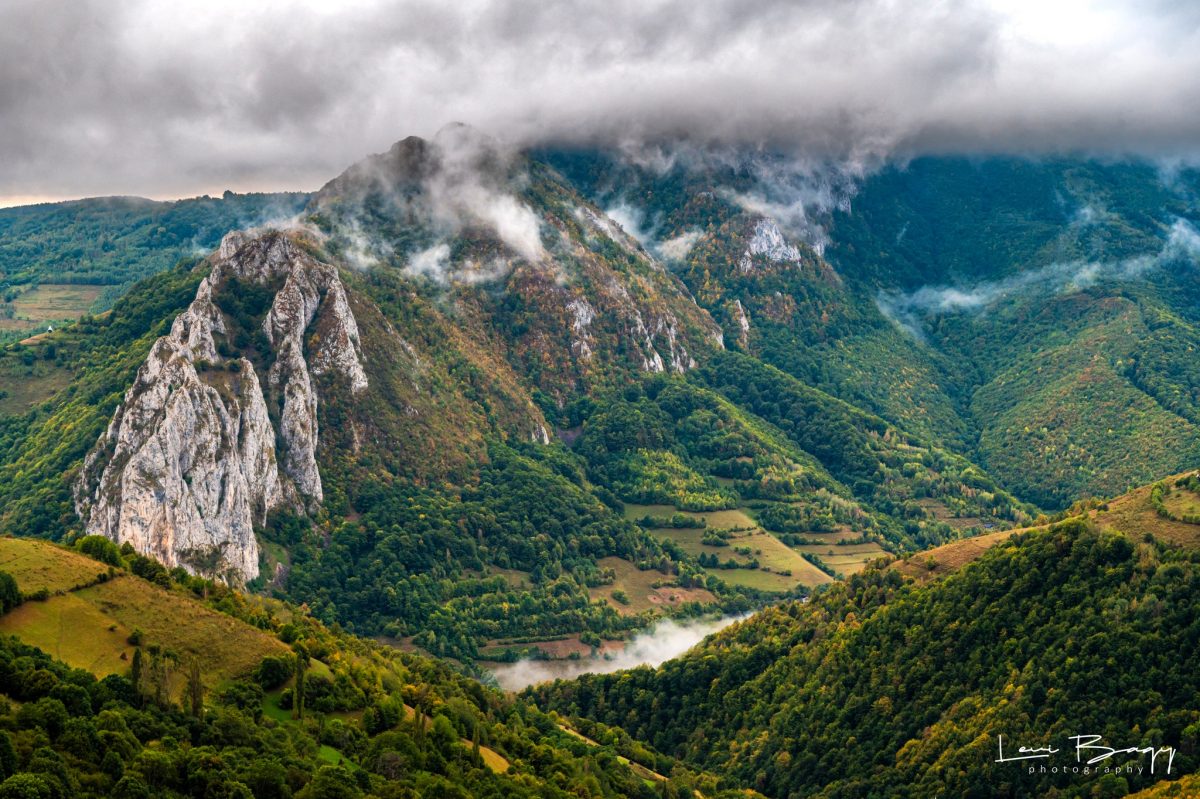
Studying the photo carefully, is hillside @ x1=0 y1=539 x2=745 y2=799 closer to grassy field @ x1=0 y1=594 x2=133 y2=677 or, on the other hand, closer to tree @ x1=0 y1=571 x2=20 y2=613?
grassy field @ x1=0 y1=594 x2=133 y2=677

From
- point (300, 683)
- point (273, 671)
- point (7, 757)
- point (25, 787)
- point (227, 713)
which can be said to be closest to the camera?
point (25, 787)

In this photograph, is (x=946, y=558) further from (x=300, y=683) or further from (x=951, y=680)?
(x=300, y=683)

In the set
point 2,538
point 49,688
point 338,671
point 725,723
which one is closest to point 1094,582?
point 725,723

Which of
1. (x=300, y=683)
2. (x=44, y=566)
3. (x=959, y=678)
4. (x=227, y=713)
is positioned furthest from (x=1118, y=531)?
(x=44, y=566)

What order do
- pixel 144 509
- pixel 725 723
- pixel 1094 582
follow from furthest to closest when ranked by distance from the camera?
1. pixel 144 509
2. pixel 725 723
3. pixel 1094 582

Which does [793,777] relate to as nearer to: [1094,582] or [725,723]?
[725,723]

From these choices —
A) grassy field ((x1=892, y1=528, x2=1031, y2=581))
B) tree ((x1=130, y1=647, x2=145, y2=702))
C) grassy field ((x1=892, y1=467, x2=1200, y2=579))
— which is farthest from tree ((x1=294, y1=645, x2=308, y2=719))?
grassy field ((x1=892, y1=467, x2=1200, y2=579))

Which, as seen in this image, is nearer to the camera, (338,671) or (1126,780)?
(1126,780)

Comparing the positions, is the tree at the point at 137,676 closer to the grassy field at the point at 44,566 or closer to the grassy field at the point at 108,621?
the grassy field at the point at 108,621
